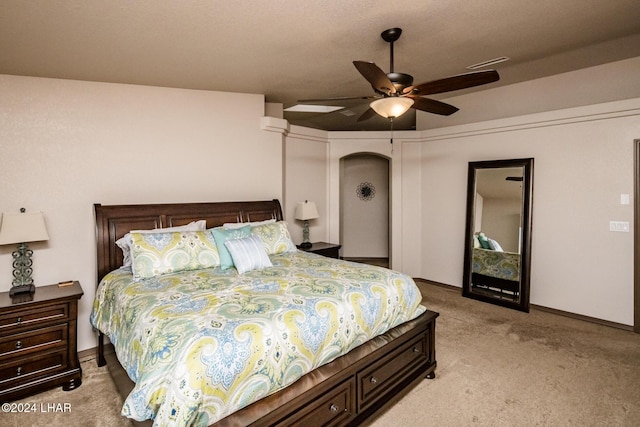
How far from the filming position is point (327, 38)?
2818 millimetres

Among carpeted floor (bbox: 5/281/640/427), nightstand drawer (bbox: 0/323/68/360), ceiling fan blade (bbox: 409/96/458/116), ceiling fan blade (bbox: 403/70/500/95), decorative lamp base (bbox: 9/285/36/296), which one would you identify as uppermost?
ceiling fan blade (bbox: 403/70/500/95)

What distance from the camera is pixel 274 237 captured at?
11.9 feet

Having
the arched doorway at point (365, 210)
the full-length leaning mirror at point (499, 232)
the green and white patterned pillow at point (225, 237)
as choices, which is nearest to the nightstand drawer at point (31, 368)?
the green and white patterned pillow at point (225, 237)

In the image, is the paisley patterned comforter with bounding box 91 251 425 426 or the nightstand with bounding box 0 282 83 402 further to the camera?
the nightstand with bounding box 0 282 83 402

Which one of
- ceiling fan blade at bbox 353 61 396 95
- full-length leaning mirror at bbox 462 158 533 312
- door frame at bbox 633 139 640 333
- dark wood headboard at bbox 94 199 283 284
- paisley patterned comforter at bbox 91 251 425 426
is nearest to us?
paisley patterned comforter at bbox 91 251 425 426

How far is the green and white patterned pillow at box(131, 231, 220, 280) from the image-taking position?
2.74 meters

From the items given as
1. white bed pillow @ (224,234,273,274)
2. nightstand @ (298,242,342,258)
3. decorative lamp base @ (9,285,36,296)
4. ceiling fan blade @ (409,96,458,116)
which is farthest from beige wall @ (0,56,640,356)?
ceiling fan blade @ (409,96,458,116)

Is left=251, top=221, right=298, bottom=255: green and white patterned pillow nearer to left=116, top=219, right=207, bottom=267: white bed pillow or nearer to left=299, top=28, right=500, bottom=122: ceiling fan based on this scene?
left=116, top=219, right=207, bottom=267: white bed pillow

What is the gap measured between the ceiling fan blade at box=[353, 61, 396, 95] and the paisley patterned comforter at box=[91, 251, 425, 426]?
145 centimetres

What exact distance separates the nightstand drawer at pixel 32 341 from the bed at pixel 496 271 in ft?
15.4

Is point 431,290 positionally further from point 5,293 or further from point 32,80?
point 32,80

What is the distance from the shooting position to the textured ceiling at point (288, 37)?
7.56 feet

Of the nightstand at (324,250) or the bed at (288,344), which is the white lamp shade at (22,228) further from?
the nightstand at (324,250)

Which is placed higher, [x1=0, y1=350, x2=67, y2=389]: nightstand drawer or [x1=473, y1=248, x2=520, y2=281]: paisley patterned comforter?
[x1=473, y1=248, x2=520, y2=281]: paisley patterned comforter
